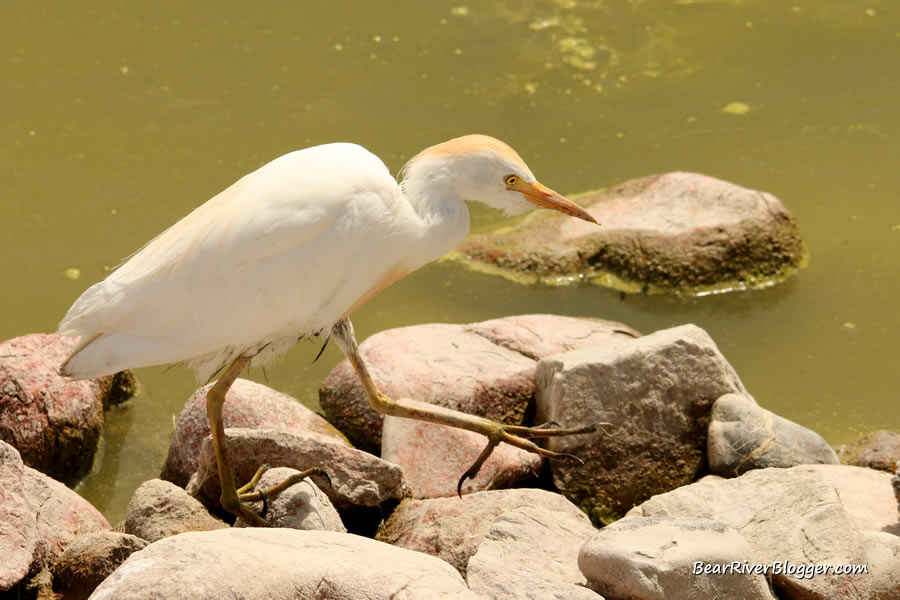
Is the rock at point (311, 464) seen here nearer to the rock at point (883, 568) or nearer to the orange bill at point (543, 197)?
the orange bill at point (543, 197)

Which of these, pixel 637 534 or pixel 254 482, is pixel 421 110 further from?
pixel 637 534

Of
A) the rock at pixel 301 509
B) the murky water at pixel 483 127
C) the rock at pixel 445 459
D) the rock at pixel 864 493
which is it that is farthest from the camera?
the murky water at pixel 483 127

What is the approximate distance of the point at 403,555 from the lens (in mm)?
3107

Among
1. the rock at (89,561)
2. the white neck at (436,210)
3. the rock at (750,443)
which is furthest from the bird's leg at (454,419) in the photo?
the rock at (89,561)

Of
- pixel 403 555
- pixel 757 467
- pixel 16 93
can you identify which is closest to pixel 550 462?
pixel 757 467

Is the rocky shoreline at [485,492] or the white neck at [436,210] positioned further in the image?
the white neck at [436,210]

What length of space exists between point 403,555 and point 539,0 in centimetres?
637

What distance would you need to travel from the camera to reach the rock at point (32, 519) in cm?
333

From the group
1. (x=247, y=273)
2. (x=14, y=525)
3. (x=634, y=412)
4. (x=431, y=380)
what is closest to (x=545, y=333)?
(x=431, y=380)

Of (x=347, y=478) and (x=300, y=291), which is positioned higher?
(x=300, y=291)

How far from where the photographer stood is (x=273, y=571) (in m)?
2.87

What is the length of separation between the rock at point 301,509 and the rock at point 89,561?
18.7 inches

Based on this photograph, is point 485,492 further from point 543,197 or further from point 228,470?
point 543,197

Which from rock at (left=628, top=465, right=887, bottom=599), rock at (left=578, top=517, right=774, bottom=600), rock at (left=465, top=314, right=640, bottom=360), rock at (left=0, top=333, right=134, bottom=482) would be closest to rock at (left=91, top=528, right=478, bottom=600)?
rock at (left=578, top=517, right=774, bottom=600)
